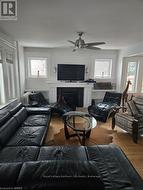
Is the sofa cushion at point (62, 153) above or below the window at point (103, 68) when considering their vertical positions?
below

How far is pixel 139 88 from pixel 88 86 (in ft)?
7.44

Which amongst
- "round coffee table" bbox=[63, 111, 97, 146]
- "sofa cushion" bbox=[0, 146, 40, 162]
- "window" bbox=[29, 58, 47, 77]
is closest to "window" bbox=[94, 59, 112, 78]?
"window" bbox=[29, 58, 47, 77]

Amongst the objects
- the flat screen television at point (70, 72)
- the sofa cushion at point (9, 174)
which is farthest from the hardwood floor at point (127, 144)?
the flat screen television at point (70, 72)

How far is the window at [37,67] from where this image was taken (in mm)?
6074

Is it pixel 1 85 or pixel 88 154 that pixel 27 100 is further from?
pixel 88 154

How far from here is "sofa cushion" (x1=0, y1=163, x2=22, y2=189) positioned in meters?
1.00

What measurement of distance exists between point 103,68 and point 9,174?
5951 mm

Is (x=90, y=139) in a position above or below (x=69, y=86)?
below

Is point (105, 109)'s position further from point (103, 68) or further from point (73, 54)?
point (73, 54)

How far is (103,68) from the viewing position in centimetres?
644

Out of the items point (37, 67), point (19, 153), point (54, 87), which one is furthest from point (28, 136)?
point (37, 67)

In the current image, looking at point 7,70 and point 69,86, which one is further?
point 69,86

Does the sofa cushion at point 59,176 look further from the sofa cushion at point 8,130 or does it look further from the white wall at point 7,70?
the white wall at point 7,70

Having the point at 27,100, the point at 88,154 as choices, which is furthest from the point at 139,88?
the point at 88,154
